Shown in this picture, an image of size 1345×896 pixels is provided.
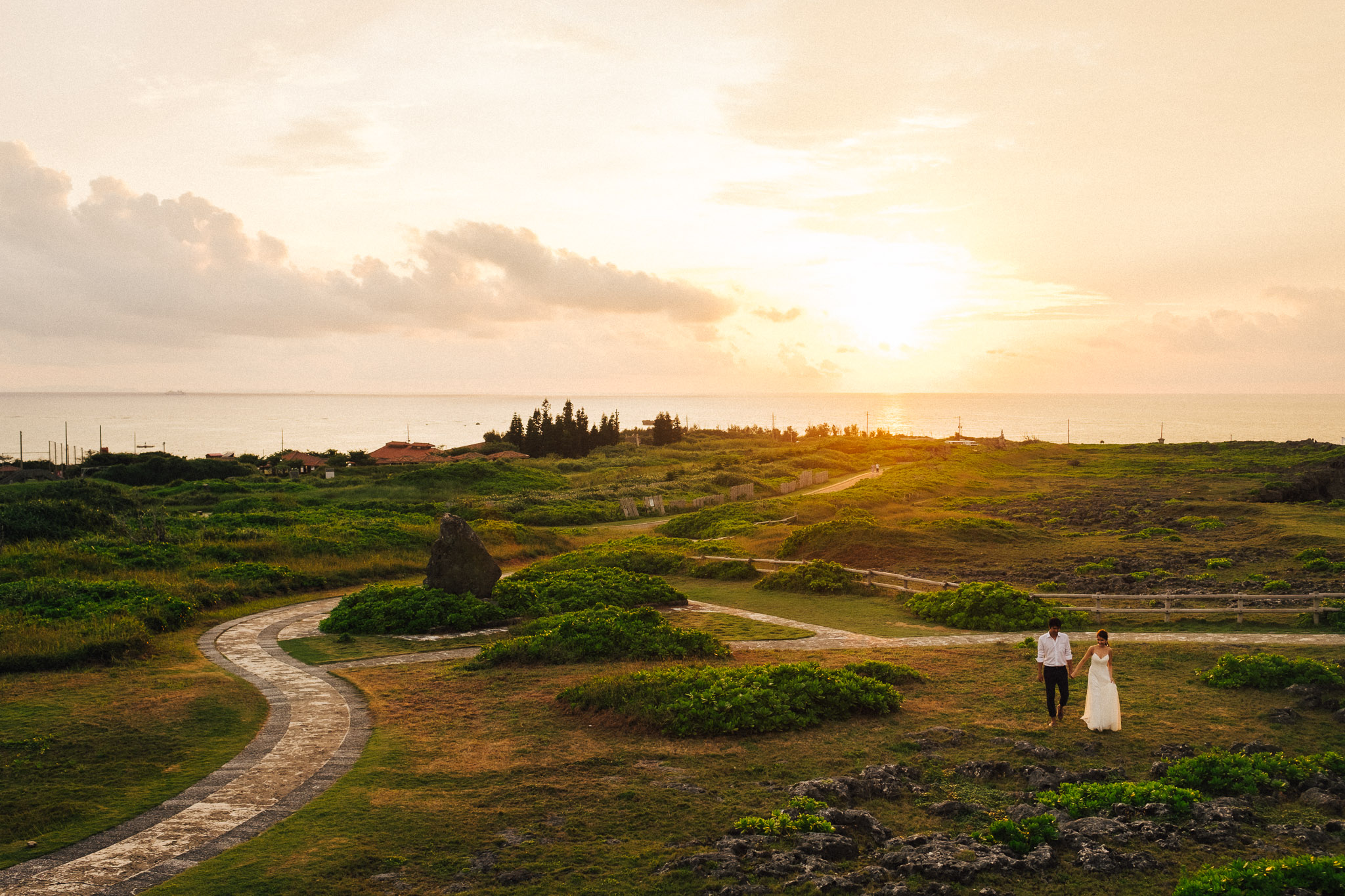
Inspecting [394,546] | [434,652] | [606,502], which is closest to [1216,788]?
[434,652]

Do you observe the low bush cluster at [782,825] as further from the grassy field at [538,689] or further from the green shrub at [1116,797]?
the green shrub at [1116,797]

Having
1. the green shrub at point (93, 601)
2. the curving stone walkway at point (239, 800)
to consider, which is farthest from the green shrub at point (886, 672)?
the green shrub at point (93, 601)

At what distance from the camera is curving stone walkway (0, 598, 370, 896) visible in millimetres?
9414

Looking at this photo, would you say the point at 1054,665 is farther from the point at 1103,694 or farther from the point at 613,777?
A: the point at 613,777

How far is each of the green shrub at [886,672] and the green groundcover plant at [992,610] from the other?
7.29 meters

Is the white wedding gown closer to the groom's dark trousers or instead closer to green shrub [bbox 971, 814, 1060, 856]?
the groom's dark trousers

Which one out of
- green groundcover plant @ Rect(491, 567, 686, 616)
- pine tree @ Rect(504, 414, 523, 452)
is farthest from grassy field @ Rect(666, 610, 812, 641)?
pine tree @ Rect(504, 414, 523, 452)

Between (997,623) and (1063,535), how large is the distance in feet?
66.5

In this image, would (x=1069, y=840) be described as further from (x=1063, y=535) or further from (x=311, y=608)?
(x=1063, y=535)

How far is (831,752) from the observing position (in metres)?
13.3

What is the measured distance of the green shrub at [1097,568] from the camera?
102 feet

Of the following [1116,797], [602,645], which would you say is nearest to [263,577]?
[602,645]

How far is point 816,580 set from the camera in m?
30.3

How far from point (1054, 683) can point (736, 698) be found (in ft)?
18.4
